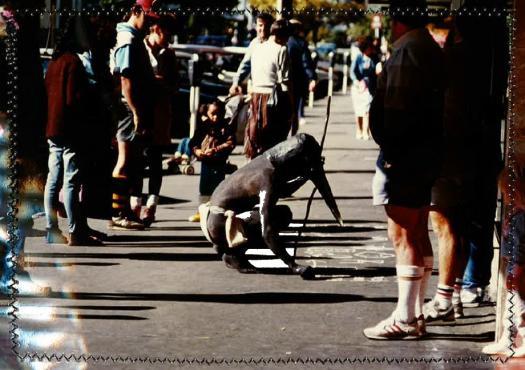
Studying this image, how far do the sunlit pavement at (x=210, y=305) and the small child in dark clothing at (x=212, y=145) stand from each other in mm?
455

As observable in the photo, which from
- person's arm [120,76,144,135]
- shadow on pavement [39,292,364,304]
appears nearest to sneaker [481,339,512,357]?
shadow on pavement [39,292,364,304]

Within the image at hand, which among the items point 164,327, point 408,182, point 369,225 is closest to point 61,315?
point 164,327

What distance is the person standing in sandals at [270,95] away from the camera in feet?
42.1

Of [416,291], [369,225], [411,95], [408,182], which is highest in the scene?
[411,95]

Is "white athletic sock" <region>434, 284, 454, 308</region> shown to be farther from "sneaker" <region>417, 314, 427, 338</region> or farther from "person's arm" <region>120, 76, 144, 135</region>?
"person's arm" <region>120, 76, 144, 135</region>

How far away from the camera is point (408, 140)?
7.17m

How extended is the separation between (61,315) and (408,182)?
7.20 feet

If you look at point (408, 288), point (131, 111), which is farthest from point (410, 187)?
point (131, 111)

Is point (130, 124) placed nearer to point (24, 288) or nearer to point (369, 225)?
point (369, 225)

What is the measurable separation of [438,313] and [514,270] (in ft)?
3.35

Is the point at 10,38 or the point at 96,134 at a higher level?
the point at 10,38

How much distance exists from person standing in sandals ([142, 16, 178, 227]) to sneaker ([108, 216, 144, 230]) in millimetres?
185

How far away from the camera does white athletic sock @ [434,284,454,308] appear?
777 cm

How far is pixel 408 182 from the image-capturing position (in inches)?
282
